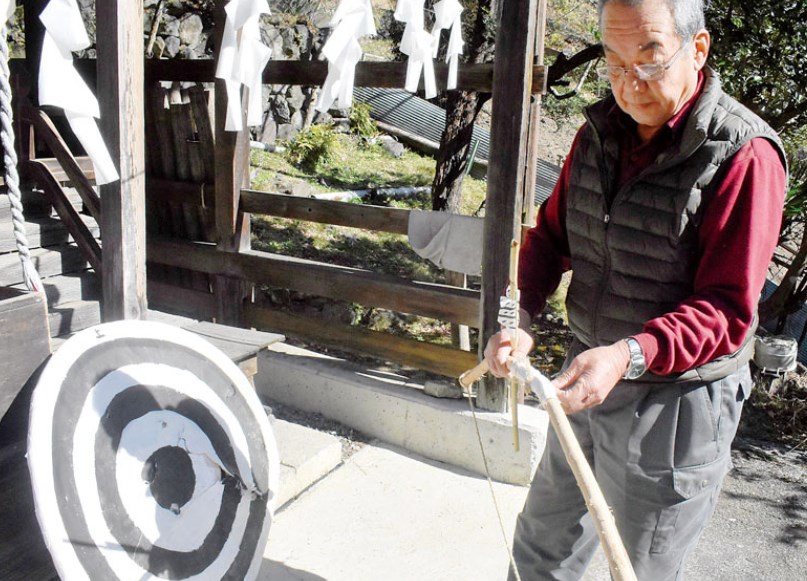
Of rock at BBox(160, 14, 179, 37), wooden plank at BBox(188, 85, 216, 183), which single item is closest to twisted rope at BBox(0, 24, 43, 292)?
wooden plank at BBox(188, 85, 216, 183)

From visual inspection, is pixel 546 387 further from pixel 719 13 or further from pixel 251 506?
pixel 719 13

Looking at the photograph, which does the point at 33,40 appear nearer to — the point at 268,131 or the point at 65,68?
the point at 65,68

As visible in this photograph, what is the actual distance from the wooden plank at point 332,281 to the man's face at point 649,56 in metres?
2.06

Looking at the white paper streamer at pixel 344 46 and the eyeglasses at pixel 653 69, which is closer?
the eyeglasses at pixel 653 69

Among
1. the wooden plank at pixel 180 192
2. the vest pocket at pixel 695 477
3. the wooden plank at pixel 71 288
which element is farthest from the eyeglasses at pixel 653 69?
the wooden plank at pixel 180 192

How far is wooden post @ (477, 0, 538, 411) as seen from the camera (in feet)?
11.3

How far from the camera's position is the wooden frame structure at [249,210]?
2.68m

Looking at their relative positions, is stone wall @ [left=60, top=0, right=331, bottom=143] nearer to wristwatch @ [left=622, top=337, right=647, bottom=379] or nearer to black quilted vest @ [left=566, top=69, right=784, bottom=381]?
black quilted vest @ [left=566, top=69, right=784, bottom=381]

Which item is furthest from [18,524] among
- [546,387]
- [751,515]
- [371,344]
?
[751,515]

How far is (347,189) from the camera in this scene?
920cm

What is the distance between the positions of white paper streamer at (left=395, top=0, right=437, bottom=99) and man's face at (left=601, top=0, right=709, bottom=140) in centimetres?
175

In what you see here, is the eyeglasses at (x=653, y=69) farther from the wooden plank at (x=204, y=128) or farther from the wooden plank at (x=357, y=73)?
the wooden plank at (x=204, y=128)

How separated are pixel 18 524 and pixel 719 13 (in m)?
5.07

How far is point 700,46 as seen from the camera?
1854mm
